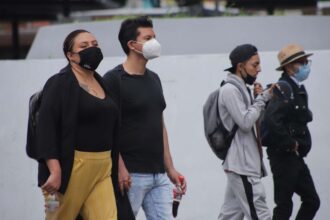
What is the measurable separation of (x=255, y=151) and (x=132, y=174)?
1175 millimetres

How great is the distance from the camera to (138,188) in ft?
19.3

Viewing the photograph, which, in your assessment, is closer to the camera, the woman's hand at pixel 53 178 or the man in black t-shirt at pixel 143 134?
the woman's hand at pixel 53 178

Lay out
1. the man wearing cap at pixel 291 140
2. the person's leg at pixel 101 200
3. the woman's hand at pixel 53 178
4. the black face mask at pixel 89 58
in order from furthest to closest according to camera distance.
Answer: the man wearing cap at pixel 291 140 < the black face mask at pixel 89 58 < the person's leg at pixel 101 200 < the woman's hand at pixel 53 178

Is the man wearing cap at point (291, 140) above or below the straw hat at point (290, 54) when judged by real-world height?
below

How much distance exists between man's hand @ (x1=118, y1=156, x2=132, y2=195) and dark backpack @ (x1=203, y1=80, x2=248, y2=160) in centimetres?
113

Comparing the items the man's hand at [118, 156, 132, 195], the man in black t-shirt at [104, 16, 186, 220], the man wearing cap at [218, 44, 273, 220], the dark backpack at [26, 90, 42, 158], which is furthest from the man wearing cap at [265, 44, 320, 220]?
the dark backpack at [26, 90, 42, 158]

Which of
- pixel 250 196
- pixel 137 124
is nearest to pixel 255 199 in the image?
pixel 250 196

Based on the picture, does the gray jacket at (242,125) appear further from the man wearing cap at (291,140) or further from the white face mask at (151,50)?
the white face mask at (151,50)

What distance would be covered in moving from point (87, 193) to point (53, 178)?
31 centimetres

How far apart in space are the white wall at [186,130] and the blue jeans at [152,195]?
2.67 metres

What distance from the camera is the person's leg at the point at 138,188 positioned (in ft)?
19.3

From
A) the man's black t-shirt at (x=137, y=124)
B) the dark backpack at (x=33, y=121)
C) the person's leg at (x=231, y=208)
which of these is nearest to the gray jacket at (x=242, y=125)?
the person's leg at (x=231, y=208)

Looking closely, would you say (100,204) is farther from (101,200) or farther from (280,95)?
(280,95)

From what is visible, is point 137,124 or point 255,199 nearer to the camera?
point 137,124
